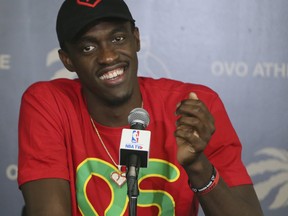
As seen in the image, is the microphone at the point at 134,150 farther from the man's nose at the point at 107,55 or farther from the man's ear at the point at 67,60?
the man's ear at the point at 67,60

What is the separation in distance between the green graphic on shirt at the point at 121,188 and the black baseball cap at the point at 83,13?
1.41 feet

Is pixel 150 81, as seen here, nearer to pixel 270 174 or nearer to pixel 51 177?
pixel 51 177

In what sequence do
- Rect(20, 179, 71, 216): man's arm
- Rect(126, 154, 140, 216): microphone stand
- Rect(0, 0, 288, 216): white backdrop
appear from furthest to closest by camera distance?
Rect(0, 0, 288, 216): white backdrop
Rect(20, 179, 71, 216): man's arm
Rect(126, 154, 140, 216): microphone stand

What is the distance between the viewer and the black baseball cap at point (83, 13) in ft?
5.91

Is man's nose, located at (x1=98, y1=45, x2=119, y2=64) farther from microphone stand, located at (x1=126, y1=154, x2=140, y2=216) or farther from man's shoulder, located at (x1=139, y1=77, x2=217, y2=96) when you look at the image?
microphone stand, located at (x1=126, y1=154, x2=140, y2=216)

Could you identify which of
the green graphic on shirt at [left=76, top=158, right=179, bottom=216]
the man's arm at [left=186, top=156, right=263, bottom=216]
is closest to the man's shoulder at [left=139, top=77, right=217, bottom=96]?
the green graphic on shirt at [left=76, top=158, right=179, bottom=216]

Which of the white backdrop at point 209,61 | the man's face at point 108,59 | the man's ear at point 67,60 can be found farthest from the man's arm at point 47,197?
the white backdrop at point 209,61

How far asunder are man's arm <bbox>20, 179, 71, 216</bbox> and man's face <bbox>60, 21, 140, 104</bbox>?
0.33 meters

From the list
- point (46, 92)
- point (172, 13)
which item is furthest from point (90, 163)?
point (172, 13)

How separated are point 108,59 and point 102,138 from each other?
28 cm

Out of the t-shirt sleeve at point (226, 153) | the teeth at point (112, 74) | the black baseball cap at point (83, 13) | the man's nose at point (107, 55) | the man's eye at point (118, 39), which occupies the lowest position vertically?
the t-shirt sleeve at point (226, 153)

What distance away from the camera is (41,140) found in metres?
1.81

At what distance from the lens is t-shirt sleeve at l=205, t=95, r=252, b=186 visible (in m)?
1.83

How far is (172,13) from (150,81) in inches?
26.1
